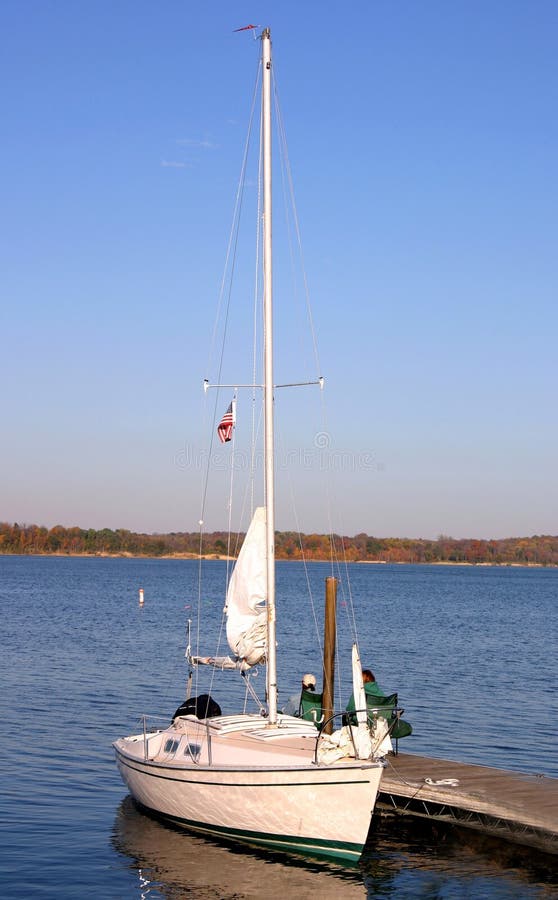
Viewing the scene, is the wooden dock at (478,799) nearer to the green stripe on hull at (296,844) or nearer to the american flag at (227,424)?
the green stripe on hull at (296,844)

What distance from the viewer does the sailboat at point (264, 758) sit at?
15.9m

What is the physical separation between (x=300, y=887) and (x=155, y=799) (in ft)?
13.5

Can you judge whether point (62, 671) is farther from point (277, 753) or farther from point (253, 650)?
point (277, 753)

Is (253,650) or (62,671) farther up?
(253,650)

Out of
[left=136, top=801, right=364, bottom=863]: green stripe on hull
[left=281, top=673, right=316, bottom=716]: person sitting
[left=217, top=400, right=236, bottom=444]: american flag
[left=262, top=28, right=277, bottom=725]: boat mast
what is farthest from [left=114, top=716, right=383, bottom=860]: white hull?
[left=217, top=400, right=236, bottom=444]: american flag

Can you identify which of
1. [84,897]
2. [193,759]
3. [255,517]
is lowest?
[84,897]

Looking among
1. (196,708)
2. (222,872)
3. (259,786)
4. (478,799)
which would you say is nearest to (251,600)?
(196,708)

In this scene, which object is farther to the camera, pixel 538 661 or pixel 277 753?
pixel 538 661

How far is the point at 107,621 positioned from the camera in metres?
67.6

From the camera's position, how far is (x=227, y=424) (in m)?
20.9

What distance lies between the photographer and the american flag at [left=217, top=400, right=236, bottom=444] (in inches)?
821

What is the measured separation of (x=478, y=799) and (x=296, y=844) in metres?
3.45

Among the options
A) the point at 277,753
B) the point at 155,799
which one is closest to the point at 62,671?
the point at 155,799

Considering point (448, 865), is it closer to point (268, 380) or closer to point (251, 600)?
point (251, 600)
